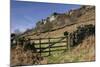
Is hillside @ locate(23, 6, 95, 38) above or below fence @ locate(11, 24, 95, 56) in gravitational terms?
above

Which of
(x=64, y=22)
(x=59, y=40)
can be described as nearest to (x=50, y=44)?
(x=59, y=40)

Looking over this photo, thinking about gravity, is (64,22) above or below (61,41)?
above

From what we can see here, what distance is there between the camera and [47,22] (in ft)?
7.94

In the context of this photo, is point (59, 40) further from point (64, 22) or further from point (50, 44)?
point (64, 22)

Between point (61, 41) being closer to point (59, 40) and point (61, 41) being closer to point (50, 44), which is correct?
point (59, 40)

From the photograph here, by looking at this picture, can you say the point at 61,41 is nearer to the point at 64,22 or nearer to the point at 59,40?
the point at 59,40

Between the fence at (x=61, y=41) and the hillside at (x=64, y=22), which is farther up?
the hillside at (x=64, y=22)

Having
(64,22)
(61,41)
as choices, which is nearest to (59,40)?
(61,41)

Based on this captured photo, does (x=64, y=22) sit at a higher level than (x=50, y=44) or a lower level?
higher

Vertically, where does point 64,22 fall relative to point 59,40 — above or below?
above

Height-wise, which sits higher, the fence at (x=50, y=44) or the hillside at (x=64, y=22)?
the hillside at (x=64, y=22)

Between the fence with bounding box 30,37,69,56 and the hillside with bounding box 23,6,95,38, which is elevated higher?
the hillside with bounding box 23,6,95,38

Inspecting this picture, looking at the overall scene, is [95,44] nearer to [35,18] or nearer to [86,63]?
[86,63]
